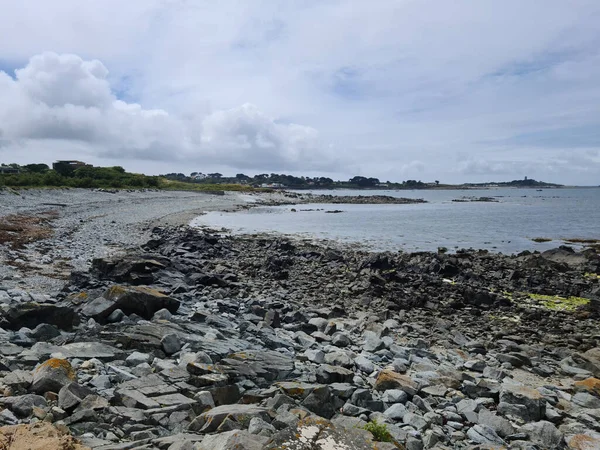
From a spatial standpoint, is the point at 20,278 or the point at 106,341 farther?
the point at 20,278

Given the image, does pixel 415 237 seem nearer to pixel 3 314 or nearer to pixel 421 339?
pixel 421 339

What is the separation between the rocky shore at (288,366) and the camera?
16.7ft

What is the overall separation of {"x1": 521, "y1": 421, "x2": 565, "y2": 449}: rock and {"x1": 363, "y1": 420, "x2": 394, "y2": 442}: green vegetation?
Answer: 2328 mm

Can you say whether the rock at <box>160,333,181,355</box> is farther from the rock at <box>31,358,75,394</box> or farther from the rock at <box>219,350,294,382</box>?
the rock at <box>31,358,75,394</box>

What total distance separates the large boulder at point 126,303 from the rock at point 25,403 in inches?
162

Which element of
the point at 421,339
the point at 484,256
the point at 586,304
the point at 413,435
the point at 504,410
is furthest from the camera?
the point at 484,256

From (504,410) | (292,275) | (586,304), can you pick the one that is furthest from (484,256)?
(504,410)

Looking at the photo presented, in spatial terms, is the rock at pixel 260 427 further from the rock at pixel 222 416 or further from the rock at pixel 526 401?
the rock at pixel 526 401

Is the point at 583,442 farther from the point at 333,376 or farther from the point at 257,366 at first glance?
the point at 257,366

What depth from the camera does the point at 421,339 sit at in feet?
36.5

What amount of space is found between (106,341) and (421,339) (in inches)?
285

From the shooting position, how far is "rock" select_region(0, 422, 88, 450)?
4.21 metres

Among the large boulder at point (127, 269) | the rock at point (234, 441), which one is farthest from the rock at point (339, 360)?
the large boulder at point (127, 269)

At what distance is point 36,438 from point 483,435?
17.7 feet
